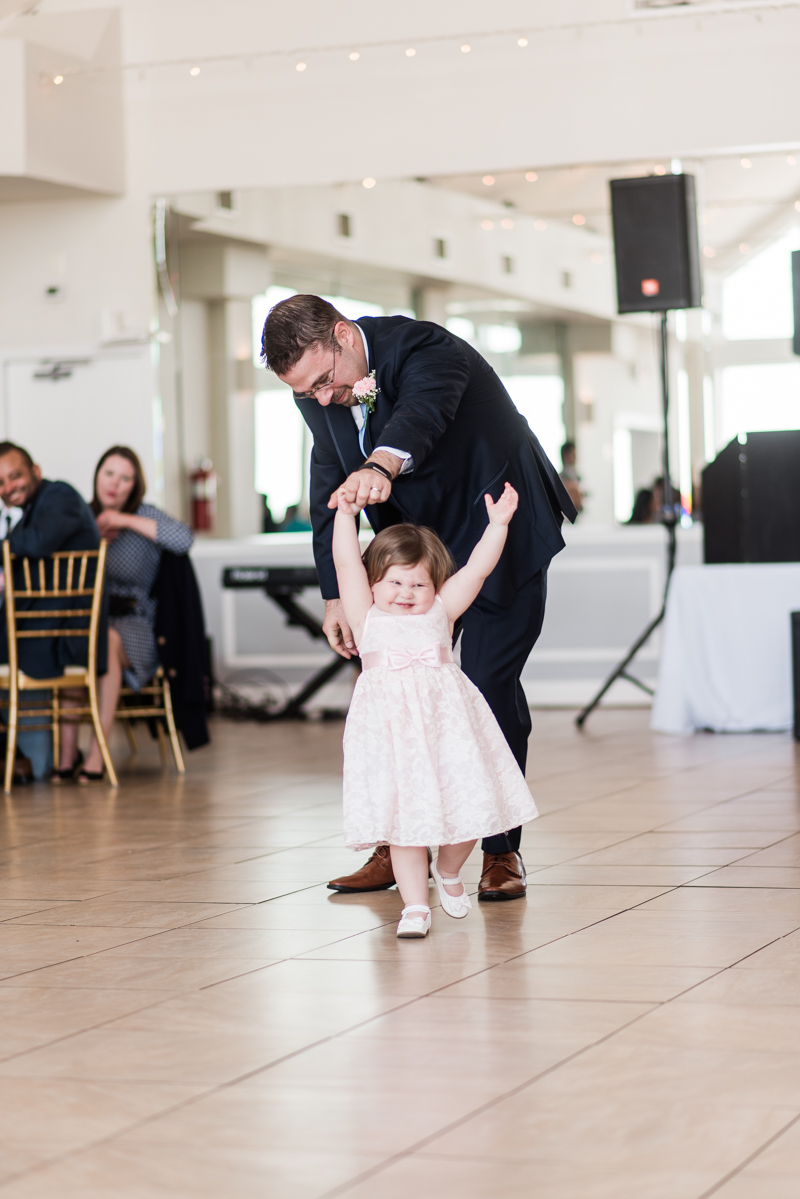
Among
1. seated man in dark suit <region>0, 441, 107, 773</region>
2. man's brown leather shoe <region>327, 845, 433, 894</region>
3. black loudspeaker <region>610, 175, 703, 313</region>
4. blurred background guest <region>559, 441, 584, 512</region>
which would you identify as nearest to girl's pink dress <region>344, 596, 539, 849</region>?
man's brown leather shoe <region>327, 845, 433, 894</region>

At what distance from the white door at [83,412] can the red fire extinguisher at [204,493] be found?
21 cm

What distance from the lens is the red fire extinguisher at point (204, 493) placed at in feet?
27.3

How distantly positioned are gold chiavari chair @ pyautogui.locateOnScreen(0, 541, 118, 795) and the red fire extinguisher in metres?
3.04

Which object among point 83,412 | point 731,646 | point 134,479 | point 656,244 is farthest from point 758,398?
point 134,479

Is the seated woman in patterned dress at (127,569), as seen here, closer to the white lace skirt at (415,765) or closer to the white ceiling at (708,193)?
the white lace skirt at (415,765)

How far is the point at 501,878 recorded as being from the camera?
9.59 ft

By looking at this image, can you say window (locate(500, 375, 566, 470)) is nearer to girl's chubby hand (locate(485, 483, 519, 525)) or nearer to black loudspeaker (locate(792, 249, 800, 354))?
black loudspeaker (locate(792, 249, 800, 354))

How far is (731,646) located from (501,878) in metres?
3.46

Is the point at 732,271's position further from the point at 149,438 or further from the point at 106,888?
the point at 106,888

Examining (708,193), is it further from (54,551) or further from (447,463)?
(447,463)

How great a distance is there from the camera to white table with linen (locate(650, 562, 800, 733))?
6.11 m

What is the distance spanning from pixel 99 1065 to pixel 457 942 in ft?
2.62

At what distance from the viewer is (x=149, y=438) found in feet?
27.2

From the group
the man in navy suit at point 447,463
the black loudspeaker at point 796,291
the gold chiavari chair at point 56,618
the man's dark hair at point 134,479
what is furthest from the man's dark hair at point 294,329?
the black loudspeaker at point 796,291
